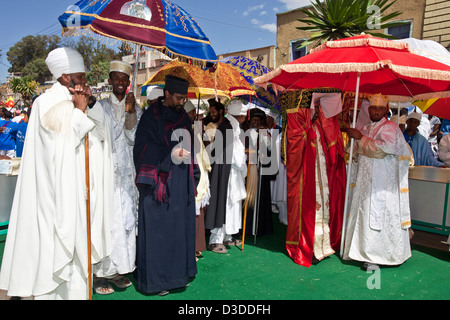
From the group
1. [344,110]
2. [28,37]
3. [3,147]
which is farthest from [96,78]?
[344,110]

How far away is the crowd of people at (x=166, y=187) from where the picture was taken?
2480 mm

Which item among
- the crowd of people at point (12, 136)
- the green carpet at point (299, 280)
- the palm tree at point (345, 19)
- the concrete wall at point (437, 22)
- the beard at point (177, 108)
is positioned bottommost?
the green carpet at point (299, 280)

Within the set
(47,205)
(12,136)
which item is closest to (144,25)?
(47,205)

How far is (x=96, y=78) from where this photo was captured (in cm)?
4378

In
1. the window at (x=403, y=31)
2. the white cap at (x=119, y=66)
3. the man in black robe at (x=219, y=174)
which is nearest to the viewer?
the white cap at (x=119, y=66)

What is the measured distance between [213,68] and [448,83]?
3288 millimetres

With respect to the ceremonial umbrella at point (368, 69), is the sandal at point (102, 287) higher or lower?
lower

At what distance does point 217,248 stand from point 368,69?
3057 millimetres

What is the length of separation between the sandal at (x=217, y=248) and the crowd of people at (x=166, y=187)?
0.07ft

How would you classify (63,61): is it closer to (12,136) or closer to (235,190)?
(235,190)

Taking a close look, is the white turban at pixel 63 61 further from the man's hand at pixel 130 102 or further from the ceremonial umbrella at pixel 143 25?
the man's hand at pixel 130 102

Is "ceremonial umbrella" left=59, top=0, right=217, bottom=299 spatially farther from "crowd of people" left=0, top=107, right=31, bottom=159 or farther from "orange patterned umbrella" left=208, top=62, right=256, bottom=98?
"crowd of people" left=0, top=107, right=31, bottom=159

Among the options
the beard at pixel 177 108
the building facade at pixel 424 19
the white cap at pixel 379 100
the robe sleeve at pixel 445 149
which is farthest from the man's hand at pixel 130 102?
the building facade at pixel 424 19

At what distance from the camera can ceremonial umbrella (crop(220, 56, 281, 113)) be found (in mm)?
5883
